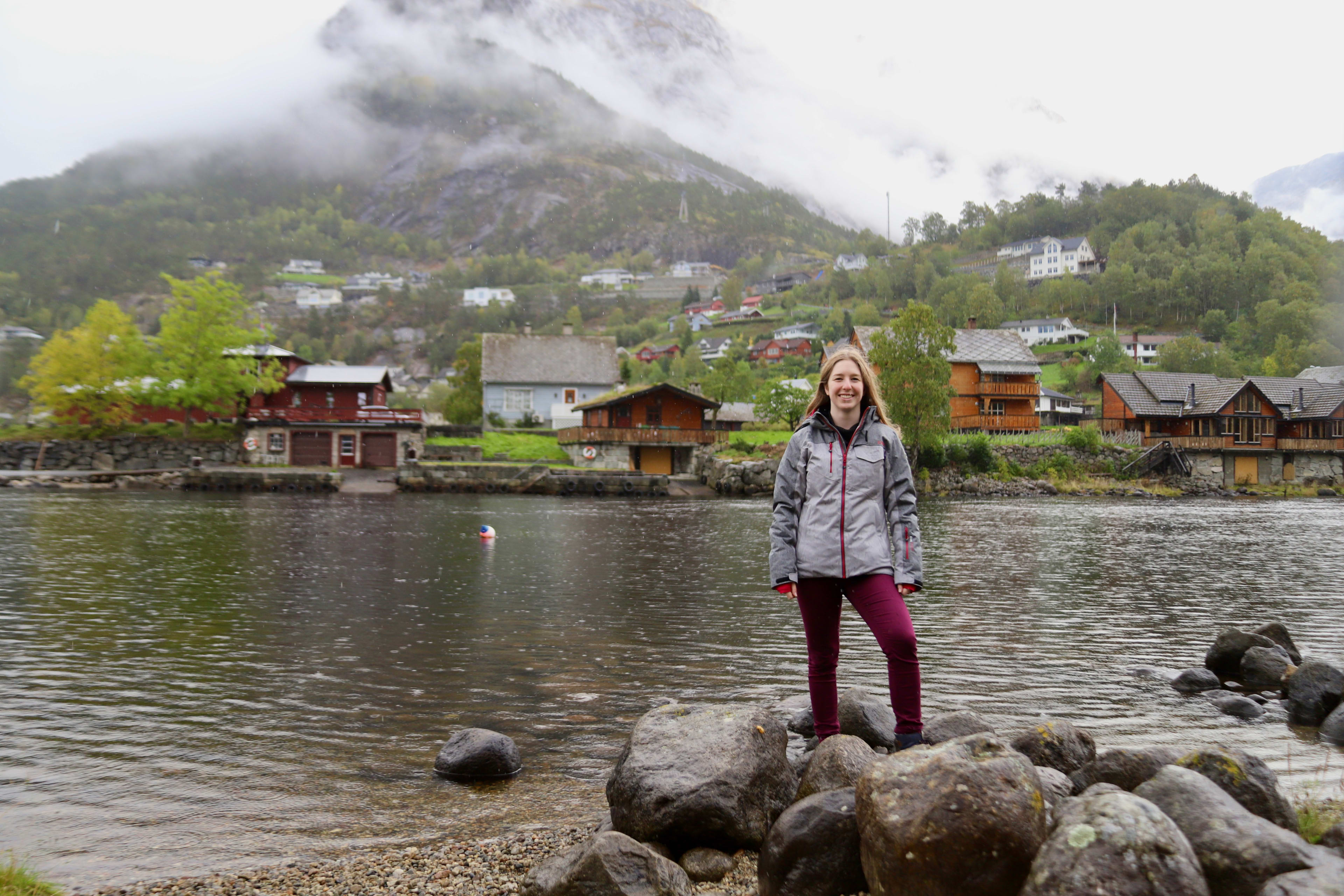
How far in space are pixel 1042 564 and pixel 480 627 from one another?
14381 millimetres

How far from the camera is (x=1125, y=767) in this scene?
5.39 m

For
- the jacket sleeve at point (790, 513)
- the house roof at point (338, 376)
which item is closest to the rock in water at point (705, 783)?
the jacket sleeve at point (790, 513)

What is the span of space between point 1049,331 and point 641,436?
99.8m

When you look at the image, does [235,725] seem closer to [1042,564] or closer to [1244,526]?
[1042,564]

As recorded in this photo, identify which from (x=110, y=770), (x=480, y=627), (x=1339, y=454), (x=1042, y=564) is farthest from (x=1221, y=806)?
(x=1339, y=454)

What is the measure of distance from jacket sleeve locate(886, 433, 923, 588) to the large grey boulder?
5.65ft

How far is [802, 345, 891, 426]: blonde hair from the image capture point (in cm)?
548

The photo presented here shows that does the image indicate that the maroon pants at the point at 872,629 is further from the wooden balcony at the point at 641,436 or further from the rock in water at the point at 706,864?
the wooden balcony at the point at 641,436

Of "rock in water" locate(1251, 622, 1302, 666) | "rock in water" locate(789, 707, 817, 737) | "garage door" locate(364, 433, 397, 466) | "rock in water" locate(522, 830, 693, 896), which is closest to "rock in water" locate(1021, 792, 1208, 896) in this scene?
"rock in water" locate(522, 830, 693, 896)

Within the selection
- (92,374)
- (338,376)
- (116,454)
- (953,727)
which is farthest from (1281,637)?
(92,374)

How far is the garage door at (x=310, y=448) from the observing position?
189 feet

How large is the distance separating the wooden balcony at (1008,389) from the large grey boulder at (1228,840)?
68.5 m

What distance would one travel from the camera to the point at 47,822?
5859mm

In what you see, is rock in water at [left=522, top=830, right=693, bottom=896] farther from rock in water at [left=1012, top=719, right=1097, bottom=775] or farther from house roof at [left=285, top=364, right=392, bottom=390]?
house roof at [left=285, top=364, right=392, bottom=390]
